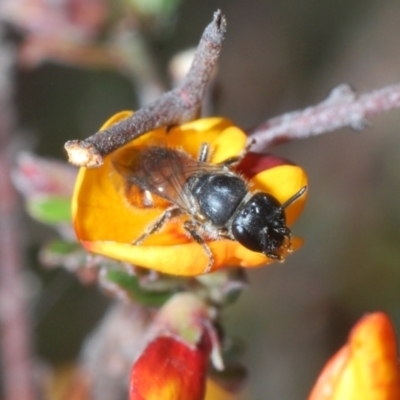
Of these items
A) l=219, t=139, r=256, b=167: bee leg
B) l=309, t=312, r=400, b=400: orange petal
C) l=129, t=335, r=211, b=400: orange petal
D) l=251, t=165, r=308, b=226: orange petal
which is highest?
l=219, t=139, r=256, b=167: bee leg

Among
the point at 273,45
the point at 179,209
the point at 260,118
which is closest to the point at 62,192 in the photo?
the point at 179,209

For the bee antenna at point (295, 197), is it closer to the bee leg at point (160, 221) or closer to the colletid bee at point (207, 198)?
the colletid bee at point (207, 198)

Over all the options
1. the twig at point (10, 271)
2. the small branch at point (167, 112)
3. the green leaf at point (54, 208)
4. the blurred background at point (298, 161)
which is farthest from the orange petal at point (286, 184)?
the blurred background at point (298, 161)

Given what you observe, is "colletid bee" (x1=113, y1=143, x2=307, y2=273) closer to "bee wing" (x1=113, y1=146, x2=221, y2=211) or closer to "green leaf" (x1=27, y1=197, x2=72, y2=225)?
"bee wing" (x1=113, y1=146, x2=221, y2=211)

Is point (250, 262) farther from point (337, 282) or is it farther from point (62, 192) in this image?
point (337, 282)

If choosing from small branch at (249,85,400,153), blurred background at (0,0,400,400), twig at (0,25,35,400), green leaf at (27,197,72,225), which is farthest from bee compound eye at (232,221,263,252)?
blurred background at (0,0,400,400)

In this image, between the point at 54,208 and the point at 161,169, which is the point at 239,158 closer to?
the point at 161,169
